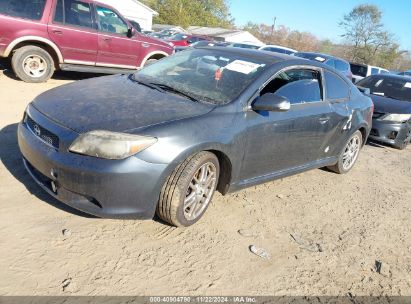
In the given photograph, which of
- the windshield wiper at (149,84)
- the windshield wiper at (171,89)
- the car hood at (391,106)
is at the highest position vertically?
the windshield wiper at (171,89)

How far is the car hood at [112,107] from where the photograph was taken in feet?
10.1

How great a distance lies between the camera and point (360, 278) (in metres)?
3.24

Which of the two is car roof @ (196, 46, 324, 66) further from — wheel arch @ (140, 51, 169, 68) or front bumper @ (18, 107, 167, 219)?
wheel arch @ (140, 51, 169, 68)

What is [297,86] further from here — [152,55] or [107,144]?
[152,55]

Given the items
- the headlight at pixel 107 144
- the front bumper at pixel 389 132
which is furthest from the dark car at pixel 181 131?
the front bumper at pixel 389 132

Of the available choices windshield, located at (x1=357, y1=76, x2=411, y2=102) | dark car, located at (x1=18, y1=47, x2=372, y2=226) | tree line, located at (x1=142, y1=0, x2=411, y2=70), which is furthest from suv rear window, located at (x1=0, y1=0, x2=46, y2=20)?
tree line, located at (x1=142, y1=0, x2=411, y2=70)

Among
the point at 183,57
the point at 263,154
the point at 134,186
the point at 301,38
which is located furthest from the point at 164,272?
the point at 301,38

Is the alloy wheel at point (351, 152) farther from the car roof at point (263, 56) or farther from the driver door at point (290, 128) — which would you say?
the car roof at point (263, 56)

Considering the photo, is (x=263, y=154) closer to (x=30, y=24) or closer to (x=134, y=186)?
(x=134, y=186)

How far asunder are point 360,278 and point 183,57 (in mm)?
2982

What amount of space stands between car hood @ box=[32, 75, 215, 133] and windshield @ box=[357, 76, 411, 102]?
6.56 m

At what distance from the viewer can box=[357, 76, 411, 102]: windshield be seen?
8.58 metres

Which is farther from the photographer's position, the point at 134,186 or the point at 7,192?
the point at 7,192

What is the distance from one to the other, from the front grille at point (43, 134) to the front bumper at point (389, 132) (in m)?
6.39
